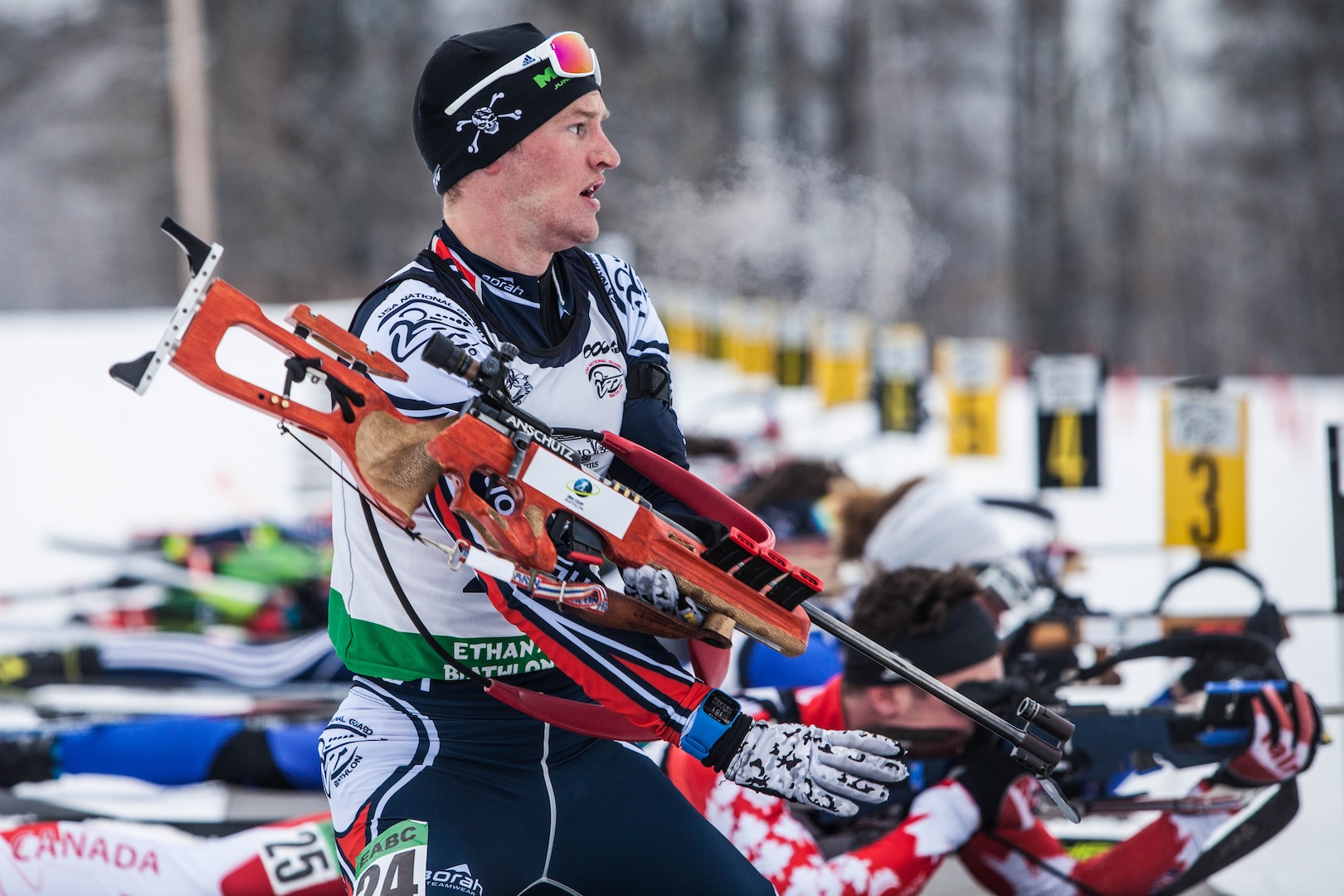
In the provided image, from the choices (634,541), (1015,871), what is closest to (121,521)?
(1015,871)

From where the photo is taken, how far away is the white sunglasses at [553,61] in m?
1.53

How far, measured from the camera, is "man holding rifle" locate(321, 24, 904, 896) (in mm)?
1454

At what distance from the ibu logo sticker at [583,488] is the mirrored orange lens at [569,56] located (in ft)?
1.54

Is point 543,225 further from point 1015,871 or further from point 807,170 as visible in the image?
point 807,170

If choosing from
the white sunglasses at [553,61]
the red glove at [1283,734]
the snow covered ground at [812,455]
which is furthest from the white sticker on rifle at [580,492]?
the snow covered ground at [812,455]

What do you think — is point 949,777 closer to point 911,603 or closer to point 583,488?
point 911,603

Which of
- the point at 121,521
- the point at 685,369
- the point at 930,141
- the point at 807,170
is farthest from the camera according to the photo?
the point at 930,141

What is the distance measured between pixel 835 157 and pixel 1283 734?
762 inches

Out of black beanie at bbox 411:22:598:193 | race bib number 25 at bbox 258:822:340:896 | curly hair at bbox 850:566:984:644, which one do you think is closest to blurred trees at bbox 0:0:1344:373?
curly hair at bbox 850:566:984:644

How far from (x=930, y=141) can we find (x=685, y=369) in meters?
8.44

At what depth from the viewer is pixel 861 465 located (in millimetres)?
9133

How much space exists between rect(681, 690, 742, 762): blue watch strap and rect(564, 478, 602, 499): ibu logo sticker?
258 mm

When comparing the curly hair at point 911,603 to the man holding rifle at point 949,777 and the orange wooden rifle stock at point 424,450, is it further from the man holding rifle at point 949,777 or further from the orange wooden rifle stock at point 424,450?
the orange wooden rifle stock at point 424,450

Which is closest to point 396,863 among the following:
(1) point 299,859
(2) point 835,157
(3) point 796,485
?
(1) point 299,859
